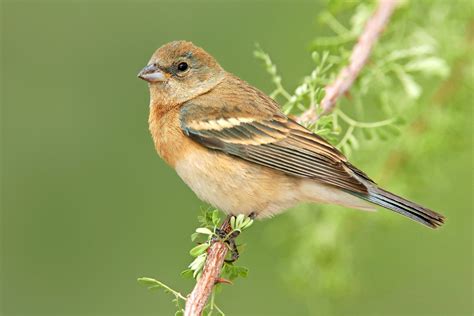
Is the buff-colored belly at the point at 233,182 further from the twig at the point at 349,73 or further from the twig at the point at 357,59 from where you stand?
the twig at the point at 357,59

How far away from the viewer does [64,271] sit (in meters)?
8.79

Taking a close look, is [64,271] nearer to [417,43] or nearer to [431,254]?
[431,254]

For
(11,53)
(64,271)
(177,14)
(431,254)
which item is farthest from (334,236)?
(11,53)

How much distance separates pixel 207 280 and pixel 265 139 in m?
1.51

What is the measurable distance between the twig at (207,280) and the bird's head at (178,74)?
5.27 feet

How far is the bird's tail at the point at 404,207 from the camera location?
210 inches

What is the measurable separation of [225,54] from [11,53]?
2.77 meters

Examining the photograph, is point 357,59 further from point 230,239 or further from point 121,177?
point 121,177

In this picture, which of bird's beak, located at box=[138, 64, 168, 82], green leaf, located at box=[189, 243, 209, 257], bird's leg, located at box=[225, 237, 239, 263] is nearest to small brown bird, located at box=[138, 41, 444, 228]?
bird's beak, located at box=[138, 64, 168, 82]

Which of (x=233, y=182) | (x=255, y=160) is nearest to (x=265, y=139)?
(x=255, y=160)

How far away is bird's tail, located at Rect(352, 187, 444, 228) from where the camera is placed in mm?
5324

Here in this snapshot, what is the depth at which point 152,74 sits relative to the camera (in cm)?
622

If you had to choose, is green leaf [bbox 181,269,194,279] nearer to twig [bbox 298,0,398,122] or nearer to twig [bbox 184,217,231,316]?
twig [bbox 184,217,231,316]

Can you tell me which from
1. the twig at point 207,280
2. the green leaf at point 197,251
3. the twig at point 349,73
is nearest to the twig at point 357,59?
the twig at point 349,73
